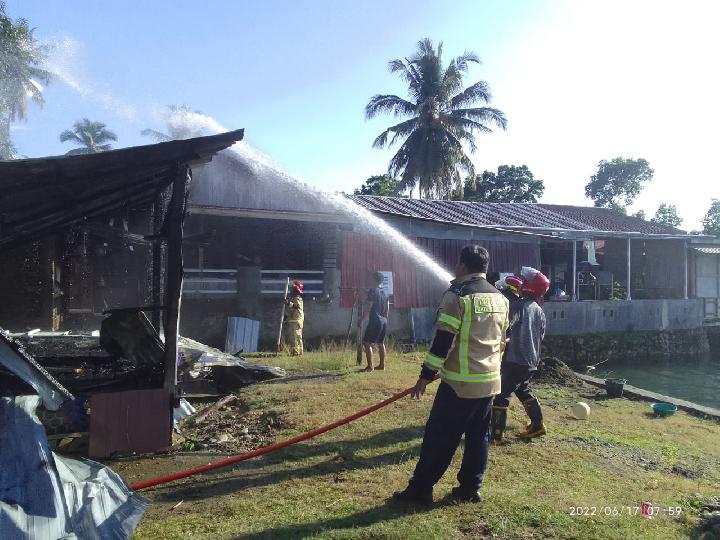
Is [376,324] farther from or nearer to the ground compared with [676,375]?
farther from the ground

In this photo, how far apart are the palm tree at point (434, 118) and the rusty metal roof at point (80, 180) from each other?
22088mm

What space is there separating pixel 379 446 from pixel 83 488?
2.83m

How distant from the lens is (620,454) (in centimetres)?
543

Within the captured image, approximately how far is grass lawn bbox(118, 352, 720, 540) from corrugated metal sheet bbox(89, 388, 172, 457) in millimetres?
220

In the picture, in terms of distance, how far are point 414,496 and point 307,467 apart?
1.25 m

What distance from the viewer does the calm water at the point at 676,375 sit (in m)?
13.5

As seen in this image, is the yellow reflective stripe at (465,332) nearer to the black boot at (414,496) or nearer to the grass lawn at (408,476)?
the black boot at (414,496)

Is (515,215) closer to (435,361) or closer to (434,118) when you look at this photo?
(434,118)

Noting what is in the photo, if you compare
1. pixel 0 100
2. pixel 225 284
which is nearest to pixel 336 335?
pixel 225 284

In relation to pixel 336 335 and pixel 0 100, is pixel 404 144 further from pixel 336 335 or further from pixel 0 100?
pixel 0 100

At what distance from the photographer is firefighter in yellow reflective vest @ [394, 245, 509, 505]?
→ 12.3 ft

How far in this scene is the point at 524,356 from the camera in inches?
213

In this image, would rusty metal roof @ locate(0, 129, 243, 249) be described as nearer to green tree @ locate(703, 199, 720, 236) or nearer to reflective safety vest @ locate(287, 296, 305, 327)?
reflective safety vest @ locate(287, 296, 305, 327)

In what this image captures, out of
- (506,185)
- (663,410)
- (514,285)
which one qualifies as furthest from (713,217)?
(514,285)
